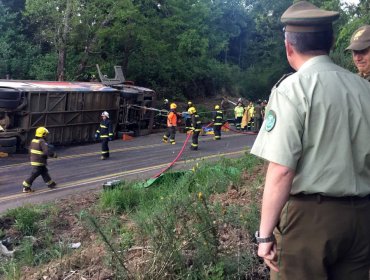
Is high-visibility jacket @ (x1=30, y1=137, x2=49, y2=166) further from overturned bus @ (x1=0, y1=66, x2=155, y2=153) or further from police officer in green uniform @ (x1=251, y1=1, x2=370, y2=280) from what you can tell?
police officer in green uniform @ (x1=251, y1=1, x2=370, y2=280)

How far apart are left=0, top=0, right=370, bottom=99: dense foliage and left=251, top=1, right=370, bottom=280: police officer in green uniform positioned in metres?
14.7

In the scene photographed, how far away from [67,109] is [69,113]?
0.60ft

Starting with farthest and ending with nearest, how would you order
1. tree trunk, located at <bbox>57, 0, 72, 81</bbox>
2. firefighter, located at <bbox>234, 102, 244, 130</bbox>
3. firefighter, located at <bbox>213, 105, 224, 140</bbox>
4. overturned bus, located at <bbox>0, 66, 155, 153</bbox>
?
firefighter, located at <bbox>234, 102, 244, 130</bbox> → tree trunk, located at <bbox>57, 0, 72, 81</bbox> → firefighter, located at <bbox>213, 105, 224, 140</bbox> → overturned bus, located at <bbox>0, 66, 155, 153</bbox>

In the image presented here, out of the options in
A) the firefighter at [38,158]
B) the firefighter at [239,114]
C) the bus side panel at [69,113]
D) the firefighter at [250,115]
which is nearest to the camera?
the firefighter at [38,158]

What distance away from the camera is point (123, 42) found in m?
30.4

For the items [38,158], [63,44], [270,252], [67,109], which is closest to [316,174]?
[270,252]

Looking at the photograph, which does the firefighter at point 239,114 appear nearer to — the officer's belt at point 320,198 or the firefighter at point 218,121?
the firefighter at point 218,121

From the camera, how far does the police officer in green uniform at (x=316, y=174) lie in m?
2.27

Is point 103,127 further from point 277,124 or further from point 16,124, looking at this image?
point 277,124

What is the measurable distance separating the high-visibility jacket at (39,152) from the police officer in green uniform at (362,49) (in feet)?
28.8

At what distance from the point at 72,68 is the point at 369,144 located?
2835 cm

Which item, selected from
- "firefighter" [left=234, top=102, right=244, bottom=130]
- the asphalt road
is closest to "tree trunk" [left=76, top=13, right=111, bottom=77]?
"firefighter" [left=234, top=102, right=244, bottom=130]

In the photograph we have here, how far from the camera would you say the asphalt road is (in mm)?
11656

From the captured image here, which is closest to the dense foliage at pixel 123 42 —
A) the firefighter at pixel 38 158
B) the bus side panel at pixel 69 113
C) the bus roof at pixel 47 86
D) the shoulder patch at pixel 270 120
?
the bus roof at pixel 47 86
